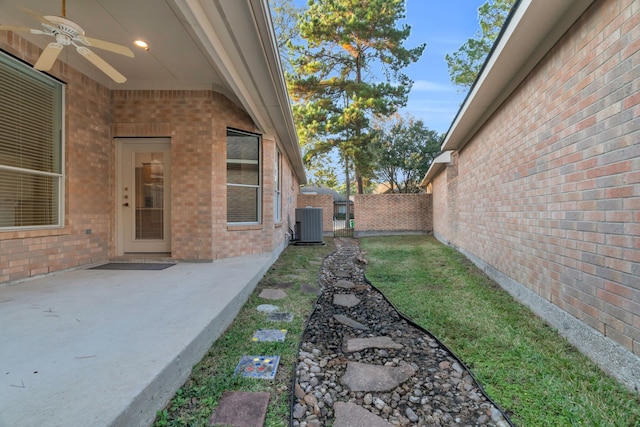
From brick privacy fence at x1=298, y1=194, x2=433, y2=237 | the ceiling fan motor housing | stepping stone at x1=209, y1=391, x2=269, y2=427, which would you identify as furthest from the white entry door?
brick privacy fence at x1=298, y1=194, x2=433, y2=237

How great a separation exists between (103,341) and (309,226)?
823 cm

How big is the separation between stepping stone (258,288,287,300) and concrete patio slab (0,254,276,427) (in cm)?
30

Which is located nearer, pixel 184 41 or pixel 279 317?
pixel 279 317

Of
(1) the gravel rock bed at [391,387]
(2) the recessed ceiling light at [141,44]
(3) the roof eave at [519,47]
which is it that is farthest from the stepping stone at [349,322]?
(2) the recessed ceiling light at [141,44]

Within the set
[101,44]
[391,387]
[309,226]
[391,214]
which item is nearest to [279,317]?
[391,387]

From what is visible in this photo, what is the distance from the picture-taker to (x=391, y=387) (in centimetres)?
217

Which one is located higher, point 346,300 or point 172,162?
point 172,162

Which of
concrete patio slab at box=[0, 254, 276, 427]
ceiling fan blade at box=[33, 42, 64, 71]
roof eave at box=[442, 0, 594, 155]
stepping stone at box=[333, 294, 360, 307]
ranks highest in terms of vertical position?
roof eave at box=[442, 0, 594, 155]

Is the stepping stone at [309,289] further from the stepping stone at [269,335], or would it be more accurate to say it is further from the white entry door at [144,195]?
the white entry door at [144,195]

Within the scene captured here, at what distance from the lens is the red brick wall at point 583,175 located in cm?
207

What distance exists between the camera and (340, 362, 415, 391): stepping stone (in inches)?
86.0

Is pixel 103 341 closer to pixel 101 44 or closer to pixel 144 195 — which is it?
pixel 101 44

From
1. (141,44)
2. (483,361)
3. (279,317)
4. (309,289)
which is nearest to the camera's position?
(483,361)

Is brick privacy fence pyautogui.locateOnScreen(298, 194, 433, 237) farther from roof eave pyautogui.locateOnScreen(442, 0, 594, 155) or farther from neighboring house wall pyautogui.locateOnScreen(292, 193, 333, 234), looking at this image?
roof eave pyautogui.locateOnScreen(442, 0, 594, 155)
